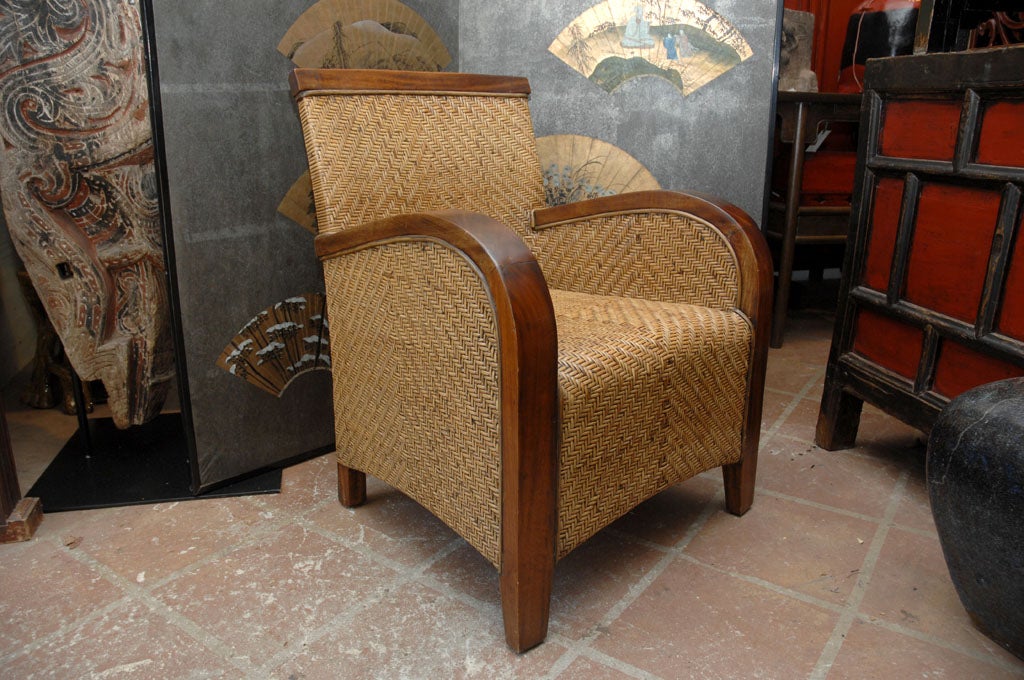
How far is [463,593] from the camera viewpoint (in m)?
1.42

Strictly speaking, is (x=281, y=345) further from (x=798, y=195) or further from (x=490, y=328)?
(x=798, y=195)

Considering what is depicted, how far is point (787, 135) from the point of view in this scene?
270cm

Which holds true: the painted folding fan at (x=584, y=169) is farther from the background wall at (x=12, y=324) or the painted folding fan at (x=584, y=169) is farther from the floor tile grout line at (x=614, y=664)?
the background wall at (x=12, y=324)

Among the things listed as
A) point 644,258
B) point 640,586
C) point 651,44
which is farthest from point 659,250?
point 651,44

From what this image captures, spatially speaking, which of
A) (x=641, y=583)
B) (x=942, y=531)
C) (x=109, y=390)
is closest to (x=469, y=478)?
(x=641, y=583)

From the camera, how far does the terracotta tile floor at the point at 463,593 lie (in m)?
1.24

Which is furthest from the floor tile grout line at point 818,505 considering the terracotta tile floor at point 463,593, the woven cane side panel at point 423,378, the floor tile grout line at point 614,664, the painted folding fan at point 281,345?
the painted folding fan at point 281,345

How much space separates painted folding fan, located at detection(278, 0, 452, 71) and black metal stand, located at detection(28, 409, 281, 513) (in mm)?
1011

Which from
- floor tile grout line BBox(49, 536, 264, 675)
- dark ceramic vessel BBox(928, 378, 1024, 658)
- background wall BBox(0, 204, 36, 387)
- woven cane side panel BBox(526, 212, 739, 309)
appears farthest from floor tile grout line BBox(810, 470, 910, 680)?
background wall BBox(0, 204, 36, 387)

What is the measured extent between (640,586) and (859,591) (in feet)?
1.33

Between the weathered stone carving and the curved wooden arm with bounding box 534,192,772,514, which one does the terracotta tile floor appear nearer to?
the curved wooden arm with bounding box 534,192,772,514

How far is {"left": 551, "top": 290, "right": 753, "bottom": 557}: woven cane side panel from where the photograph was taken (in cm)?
125

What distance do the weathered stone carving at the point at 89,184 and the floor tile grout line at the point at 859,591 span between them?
1609mm

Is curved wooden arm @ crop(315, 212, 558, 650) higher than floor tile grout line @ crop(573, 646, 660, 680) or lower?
higher
